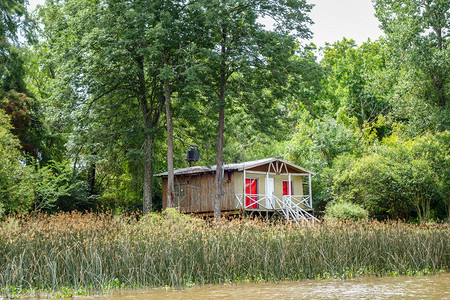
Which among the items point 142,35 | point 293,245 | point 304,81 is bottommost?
point 293,245

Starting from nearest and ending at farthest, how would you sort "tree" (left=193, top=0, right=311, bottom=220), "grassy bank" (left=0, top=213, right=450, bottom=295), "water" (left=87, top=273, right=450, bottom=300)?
"water" (left=87, top=273, right=450, bottom=300) < "grassy bank" (left=0, top=213, right=450, bottom=295) < "tree" (left=193, top=0, right=311, bottom=220)

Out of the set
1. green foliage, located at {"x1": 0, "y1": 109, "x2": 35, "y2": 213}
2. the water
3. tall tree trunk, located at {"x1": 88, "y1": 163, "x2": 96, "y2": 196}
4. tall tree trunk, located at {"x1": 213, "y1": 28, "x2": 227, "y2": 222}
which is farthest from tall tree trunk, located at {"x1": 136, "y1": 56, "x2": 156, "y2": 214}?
the water

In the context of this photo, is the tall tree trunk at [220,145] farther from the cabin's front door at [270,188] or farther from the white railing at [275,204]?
the cabin's front door at [270,188]

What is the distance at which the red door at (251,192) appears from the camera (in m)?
23.4

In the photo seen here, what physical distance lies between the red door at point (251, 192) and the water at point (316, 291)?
13.9 m

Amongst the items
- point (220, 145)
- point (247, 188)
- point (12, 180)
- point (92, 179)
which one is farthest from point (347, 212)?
point (92, 179)

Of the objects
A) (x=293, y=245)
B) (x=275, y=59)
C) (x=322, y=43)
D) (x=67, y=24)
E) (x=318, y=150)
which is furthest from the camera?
(x=322, y=43)

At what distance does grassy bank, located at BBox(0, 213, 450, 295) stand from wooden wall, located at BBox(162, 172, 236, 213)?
1202cm

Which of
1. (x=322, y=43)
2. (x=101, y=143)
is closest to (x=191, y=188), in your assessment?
(x=101, y=143)

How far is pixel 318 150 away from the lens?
28625 mm

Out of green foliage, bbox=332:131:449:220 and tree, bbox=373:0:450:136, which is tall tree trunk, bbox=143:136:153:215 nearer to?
green foliage, bbox=332:131:449:220

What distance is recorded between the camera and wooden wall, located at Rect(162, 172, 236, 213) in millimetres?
23281

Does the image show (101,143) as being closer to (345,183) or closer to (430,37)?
(345,183)

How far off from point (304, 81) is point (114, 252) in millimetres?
12483
